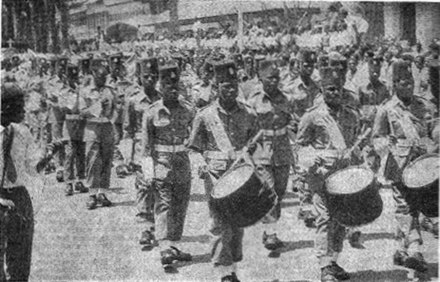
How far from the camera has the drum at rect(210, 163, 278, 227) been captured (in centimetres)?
602

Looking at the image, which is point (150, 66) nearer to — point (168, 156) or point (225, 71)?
point (168, 156)

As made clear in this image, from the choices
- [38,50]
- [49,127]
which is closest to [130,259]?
[49,127]

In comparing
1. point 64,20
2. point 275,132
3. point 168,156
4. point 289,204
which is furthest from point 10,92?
point 64,20

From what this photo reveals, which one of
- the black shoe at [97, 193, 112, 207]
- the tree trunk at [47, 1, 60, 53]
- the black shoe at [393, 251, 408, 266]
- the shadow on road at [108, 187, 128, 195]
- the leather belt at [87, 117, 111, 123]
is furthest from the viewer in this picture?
the tree trunk at [47, 1, 60, 53]

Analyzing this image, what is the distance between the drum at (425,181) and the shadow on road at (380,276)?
740 millimetres

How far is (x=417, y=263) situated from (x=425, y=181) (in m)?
0.97

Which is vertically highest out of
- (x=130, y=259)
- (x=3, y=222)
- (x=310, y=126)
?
(x=310, y=126)

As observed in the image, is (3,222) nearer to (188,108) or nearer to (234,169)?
(234,169)

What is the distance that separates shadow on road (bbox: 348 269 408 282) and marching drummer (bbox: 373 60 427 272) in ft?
0.51

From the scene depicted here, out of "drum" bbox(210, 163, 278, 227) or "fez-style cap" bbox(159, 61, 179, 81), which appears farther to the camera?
"fez-style cap" bbox(159, 61, 179, 81)

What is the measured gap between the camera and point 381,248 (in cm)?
791

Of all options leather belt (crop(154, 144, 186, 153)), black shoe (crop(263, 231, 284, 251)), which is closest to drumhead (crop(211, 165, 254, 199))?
leather belt (crop(154, 144, 186, 153))

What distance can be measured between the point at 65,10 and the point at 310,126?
12.1 meters

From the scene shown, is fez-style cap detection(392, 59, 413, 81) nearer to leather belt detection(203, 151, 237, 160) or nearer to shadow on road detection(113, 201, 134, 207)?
leather belt detection(203, 151, 237, 160)
